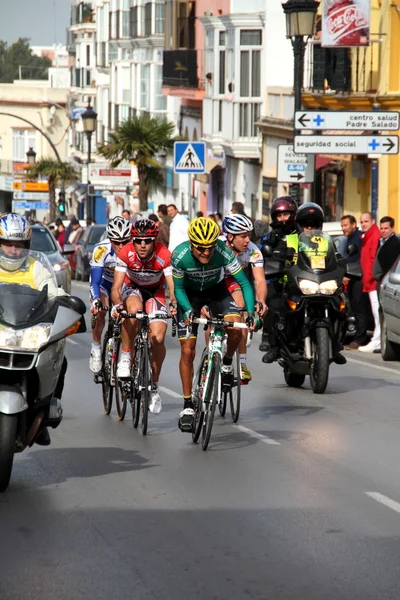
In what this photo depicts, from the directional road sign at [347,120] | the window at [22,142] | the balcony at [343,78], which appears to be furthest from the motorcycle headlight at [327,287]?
the window at [22,142]

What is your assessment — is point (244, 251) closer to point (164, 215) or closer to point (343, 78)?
point (164, 215)

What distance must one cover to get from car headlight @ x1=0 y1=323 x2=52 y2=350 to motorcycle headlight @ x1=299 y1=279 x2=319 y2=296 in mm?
6358

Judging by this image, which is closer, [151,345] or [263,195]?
[151,345]

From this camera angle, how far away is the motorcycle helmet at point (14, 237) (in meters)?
9.49

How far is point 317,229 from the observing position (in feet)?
50.3

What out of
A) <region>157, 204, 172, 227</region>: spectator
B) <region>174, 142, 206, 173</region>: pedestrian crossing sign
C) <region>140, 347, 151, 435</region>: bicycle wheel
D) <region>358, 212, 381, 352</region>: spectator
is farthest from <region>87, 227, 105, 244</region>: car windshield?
<region>140, 347, 151, 435</region>: bicycle wheel

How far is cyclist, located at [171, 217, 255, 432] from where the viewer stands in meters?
11.3

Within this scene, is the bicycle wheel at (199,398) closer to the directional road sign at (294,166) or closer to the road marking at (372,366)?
the road marking at (372,366)

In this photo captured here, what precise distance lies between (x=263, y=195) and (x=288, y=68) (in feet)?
12.9

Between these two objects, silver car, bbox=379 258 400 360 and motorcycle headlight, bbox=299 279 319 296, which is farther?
silver car, bbox=379 258 400 360

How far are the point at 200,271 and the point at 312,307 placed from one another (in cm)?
354

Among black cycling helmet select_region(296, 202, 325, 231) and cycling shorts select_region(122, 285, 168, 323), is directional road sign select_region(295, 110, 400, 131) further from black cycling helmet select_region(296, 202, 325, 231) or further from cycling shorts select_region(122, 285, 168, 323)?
cycling shorts select_region(122, 285, 168, 323)

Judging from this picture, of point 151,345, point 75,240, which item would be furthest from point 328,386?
point 75,240

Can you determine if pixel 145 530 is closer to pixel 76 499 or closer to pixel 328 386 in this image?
pixel 76 499
